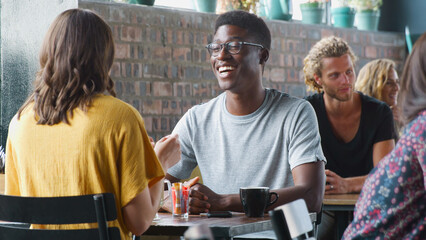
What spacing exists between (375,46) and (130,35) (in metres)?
2.40

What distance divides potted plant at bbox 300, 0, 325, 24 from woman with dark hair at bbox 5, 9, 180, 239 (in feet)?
12.7

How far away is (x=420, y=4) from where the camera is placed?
20.0 feet

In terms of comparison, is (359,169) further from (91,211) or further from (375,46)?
(375,46)

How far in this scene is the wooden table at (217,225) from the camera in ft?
5.95

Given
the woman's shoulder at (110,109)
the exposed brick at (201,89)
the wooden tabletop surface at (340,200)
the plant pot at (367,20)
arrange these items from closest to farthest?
the woman's shoulder at (110,109) → the wooden tabletop surface at (340,200) → the exposed brick at (201,89) → the plant pot at (367,20)

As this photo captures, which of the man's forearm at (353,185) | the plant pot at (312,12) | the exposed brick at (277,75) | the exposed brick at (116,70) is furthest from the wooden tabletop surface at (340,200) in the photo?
the plant pot at (312,12)

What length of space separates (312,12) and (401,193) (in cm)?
409

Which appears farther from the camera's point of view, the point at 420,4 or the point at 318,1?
the point at 420,4

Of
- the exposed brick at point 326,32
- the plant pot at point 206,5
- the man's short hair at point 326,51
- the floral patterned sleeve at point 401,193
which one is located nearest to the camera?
the floral patterned sleeve at point 401,193

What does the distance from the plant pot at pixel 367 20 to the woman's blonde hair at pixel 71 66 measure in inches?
170

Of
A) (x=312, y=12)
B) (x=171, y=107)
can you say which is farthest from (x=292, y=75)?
(x=171, y=107)

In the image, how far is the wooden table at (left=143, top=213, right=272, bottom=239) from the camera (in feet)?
5.95

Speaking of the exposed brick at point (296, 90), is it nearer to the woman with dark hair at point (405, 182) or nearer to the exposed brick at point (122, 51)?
the exposed brick at point (122, 51)

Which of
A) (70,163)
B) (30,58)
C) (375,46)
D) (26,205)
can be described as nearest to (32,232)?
(26,205)
